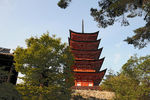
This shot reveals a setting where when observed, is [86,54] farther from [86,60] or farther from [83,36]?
[83,36]

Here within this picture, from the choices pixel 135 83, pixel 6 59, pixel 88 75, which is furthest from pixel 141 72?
pixel 6 59

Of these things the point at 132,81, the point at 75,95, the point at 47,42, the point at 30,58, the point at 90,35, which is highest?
the point at 90,35

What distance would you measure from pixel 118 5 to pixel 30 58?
791 centimetres

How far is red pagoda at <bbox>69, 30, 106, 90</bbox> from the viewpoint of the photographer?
23.8 meters

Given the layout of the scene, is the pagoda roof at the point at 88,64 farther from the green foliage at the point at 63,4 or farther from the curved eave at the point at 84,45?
the green foliage at the point at 63,4

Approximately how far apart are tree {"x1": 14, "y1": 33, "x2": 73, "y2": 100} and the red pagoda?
10.7 metres

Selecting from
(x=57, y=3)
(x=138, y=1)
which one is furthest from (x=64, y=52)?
(x=138, y=1)

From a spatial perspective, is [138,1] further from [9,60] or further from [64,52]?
[9,60]

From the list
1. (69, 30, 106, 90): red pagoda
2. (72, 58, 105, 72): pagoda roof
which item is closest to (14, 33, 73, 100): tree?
(69, 30, 106, 90): red pagoda

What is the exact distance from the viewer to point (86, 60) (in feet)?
80.0

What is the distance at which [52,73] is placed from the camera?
11.7 m

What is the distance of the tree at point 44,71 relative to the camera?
11086mm

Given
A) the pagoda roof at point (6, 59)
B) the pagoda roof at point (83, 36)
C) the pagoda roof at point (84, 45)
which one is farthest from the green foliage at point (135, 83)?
the pagoda roof at point (6, 59)

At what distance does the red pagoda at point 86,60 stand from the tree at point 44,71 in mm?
10674
